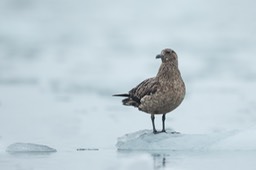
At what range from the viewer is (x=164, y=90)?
41.8ft

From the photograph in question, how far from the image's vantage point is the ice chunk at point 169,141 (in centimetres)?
1208

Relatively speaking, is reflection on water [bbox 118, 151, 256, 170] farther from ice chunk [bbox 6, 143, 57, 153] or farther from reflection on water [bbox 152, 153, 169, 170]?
ice chunk [bbox 6, 143, 57, 153]

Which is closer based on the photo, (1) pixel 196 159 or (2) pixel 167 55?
(1) pixel 196 159

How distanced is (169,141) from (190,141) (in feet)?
1.08

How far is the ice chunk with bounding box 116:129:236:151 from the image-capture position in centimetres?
1208

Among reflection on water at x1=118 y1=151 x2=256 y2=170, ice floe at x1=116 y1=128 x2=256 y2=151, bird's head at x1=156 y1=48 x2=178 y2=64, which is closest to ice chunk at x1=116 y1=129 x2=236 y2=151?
ice floe at x1=116 y1=128 x2=256 y2=151

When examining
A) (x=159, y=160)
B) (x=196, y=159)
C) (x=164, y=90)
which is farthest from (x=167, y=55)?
(x=159, y=160)

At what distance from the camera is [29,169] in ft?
31.6

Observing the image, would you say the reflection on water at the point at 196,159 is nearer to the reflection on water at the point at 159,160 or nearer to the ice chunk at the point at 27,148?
the reflection on water at the point at 159,160

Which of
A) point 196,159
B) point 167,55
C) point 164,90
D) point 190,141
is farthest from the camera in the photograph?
point 167,55

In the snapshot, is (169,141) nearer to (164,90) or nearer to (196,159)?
(164,90)

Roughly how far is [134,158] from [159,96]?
1.77 metres

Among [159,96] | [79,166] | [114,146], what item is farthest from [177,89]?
[79,166]

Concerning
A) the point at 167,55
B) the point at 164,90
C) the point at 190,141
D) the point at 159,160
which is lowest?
the point at 159,160
